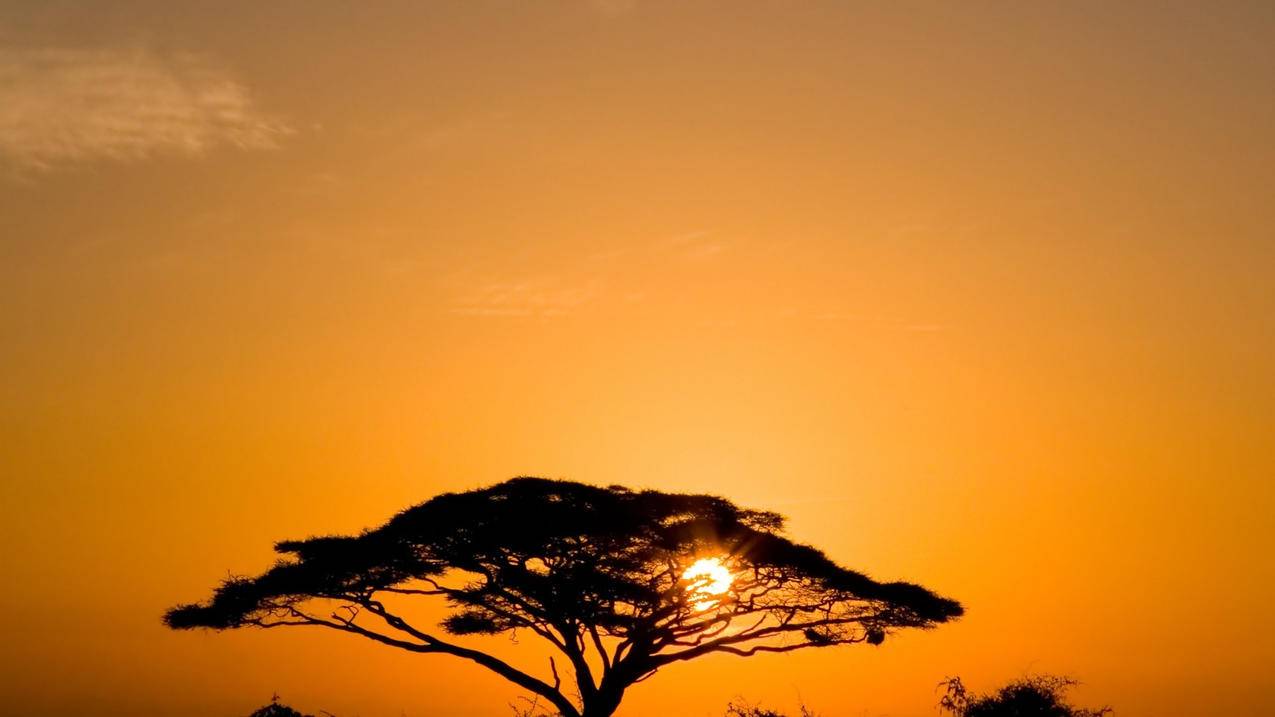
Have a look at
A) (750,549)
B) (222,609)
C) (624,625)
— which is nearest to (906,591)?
(750,549)

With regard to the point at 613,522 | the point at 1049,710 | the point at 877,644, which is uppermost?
the point at 613,522

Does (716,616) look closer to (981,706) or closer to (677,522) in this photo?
(677,522)

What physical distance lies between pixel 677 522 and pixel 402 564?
29.4 ft

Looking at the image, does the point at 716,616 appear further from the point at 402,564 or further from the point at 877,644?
the point at 402,564

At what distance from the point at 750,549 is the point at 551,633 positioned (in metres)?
7.15

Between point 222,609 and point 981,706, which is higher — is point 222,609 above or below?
above

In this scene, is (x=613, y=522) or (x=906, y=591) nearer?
(x=613, y=522)

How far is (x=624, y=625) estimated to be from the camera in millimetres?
45344

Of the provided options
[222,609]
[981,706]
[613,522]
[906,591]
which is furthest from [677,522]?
[222,609]

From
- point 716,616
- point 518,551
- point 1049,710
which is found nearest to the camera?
point 1049,710

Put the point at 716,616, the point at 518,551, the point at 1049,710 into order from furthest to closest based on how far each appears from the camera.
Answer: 1. the point at 716,616
2. the point at 518,551
3. the point at 1049,710

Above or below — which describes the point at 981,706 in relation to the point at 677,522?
below

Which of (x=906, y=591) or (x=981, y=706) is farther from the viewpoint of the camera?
(x=906, y=591)

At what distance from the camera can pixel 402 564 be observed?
45531mm
